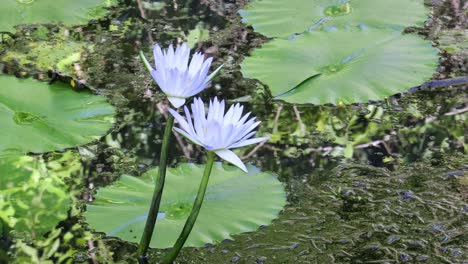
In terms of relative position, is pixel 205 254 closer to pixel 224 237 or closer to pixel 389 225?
pixel 224 237

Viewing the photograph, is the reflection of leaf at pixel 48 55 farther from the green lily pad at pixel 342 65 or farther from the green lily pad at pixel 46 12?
the green lily pad at pixel 342 65

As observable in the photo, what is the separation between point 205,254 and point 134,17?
56.7 inches

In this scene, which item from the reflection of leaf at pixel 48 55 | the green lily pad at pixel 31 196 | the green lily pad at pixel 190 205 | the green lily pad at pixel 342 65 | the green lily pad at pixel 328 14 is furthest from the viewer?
the green lily pad at pixel 328 14

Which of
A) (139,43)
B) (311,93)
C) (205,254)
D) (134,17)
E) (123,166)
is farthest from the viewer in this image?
(134,17)

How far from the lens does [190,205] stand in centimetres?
156

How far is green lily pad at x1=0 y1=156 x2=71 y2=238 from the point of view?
1.61 metres

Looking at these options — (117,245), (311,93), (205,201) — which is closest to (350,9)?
(311,93)

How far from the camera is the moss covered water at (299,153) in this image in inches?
58.9

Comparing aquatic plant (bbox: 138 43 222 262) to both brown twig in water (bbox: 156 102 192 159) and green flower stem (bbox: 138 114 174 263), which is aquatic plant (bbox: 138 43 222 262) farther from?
brown twig in water (bbox: 156 102 192 159)

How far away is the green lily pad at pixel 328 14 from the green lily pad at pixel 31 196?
3.32ft

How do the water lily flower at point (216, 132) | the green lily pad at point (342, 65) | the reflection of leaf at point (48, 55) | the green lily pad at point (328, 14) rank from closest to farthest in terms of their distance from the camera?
the water lily flower at point (216, 132)
the green lily pad at point (342, 65)
the reflection of leaf at point (48, 55)
the green lily pad at point (328, 14)

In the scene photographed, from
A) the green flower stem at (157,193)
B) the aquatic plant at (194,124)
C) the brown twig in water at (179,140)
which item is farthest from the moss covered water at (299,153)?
the aquatic plant at (194,124)

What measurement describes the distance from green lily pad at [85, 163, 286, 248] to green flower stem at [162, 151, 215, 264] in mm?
122

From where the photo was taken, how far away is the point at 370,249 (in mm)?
1487
